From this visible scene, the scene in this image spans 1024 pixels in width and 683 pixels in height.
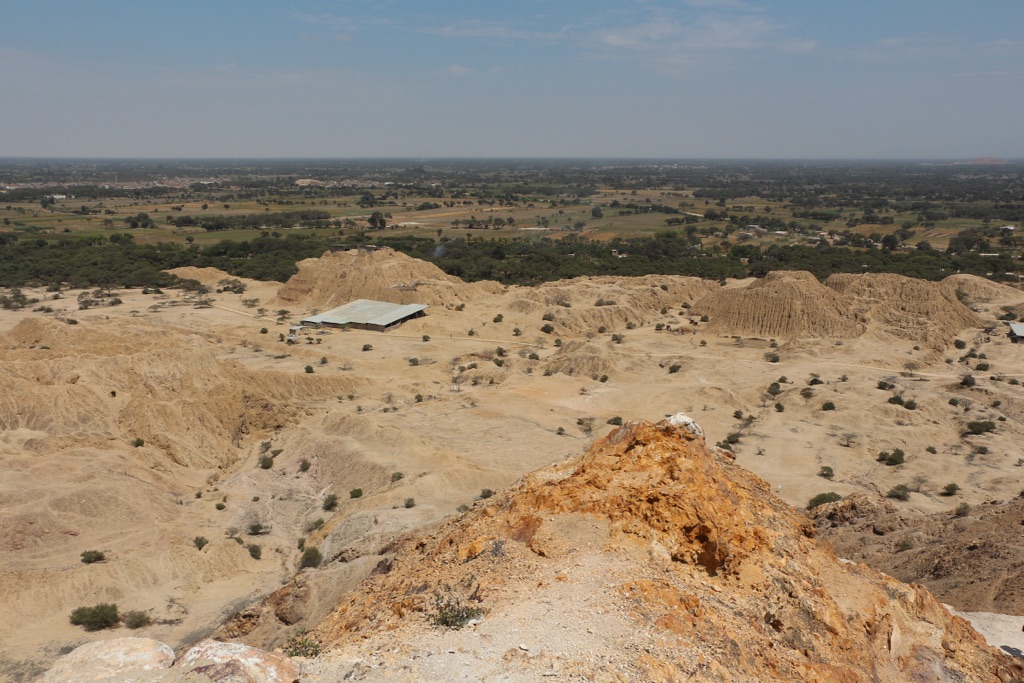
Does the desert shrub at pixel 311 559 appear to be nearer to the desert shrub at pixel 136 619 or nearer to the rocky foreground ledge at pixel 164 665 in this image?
the desert shrub at pixel 136 619

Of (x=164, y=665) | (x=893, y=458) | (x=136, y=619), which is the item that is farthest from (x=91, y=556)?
(x=893, y=458)

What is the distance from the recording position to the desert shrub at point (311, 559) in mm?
22719

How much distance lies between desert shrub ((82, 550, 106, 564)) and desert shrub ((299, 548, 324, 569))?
628cm

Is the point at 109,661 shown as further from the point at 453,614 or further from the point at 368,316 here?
the point at 368,316

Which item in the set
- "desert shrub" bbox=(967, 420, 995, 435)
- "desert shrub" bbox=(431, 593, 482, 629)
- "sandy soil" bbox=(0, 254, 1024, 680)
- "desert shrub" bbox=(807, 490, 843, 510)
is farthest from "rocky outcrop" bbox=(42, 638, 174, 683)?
A: "desert shrub" bbox=(967, 420, 995, 435)

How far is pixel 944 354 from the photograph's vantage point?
50781 mm

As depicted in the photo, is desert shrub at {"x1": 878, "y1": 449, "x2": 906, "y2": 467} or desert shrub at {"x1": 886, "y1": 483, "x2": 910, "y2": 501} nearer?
desert shrub at {"x1": 886, "y1": 483, "x2": 910, "y2": 501}

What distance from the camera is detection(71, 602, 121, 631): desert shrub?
19.1 metres

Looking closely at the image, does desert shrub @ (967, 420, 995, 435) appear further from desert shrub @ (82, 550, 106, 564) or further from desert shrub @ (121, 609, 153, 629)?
desert shrub @ (82, 550, 106, 564)

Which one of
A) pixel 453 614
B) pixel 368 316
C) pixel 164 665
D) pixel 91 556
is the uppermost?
pixel 164 665

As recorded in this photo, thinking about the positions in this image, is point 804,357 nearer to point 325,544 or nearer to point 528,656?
point 325,544

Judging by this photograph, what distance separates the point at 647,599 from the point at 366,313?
5140 cm

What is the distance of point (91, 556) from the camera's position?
21.9 m

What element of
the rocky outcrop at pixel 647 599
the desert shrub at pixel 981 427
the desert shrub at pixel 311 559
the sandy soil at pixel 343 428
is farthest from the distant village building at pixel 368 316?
the rocky outcrop at pixel 647 599
